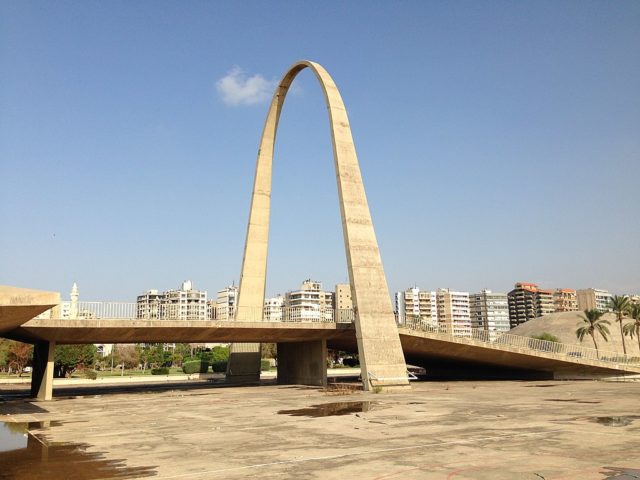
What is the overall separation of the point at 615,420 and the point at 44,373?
28.9 metres

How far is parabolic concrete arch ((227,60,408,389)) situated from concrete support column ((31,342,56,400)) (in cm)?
1360

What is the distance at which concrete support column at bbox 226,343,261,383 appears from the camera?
45.3 meters

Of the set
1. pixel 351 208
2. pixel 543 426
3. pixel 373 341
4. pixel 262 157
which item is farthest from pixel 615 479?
pixel 262 157

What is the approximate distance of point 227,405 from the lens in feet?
81.5

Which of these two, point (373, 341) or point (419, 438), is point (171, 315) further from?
point (419, 438)

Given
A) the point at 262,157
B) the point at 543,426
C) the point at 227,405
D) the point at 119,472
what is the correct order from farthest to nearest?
the point at 262,157, the point at 227,405, the point at 543,426, the point at 119,472

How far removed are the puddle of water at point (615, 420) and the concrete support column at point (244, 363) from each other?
106 ft

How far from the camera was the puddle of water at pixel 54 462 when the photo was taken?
10422 millimetres

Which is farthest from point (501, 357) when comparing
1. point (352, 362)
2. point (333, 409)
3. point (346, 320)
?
point (352, 362)

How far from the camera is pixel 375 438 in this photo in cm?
1392

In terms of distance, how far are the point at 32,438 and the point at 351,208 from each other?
2253 centimetres

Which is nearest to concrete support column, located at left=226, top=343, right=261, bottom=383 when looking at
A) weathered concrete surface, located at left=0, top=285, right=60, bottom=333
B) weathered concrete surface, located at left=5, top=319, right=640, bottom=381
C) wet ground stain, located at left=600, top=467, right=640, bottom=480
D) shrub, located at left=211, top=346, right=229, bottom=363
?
weathered concrete surface, located at left=5, top=319, right=640, bottom=381

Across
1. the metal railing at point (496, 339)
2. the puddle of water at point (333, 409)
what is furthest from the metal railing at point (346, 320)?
the puddle of water at point (333, 409)

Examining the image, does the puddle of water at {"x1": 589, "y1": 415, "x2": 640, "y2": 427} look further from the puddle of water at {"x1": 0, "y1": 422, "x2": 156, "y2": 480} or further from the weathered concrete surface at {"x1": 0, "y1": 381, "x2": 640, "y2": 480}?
the puddle of water at {"x1": 0, "y1": 422, "x2": 156, "y2": 480}
